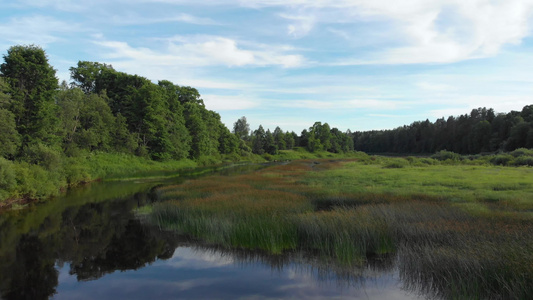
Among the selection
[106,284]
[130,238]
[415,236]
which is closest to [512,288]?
[415,236]

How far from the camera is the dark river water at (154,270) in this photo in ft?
29.8

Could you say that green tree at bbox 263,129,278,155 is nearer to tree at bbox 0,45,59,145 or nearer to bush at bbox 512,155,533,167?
bush at bbox 512,155,533,167

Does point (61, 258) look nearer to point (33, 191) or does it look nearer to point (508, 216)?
point (33, 191)

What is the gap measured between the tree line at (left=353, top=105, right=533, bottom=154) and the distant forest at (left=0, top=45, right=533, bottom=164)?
11.4 inches

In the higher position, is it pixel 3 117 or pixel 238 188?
pixel 3 117

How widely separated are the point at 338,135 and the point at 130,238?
155229mm

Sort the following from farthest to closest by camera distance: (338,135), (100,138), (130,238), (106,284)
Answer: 1. (338,135)
2. (100,138)
3. (130,238)
4. (106,284)

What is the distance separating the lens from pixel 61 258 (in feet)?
40.1

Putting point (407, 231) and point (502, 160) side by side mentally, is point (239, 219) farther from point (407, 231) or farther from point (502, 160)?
point (502, 160)

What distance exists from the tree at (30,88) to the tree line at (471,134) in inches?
3758

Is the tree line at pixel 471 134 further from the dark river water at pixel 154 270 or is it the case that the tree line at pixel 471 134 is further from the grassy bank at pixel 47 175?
the grassy bank at pixel 47 175

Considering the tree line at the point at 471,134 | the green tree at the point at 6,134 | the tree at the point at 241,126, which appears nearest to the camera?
the green tree at the point at 6,134

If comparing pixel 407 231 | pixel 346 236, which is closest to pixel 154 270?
pixel 346 236

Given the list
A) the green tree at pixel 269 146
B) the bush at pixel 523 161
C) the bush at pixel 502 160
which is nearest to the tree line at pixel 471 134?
the bush at pixel 502 160
